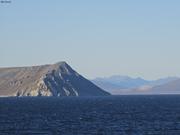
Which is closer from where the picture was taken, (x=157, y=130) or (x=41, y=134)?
(x=41, y=134)

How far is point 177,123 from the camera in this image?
137 metres

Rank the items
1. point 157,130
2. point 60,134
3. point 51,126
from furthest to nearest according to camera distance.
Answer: point 51,126
point 157,130
point 60,134

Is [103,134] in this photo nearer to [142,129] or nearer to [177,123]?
[142,129]

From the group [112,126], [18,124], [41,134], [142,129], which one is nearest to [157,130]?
[142,129]

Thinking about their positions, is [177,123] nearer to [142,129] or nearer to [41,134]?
[142,129]

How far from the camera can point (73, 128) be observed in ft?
412

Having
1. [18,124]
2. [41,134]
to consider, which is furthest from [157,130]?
[18,124]

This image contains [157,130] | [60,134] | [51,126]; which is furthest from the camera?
[51,126]

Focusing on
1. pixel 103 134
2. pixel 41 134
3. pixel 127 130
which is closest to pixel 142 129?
pixel 127 130

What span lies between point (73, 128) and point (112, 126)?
8309 mm

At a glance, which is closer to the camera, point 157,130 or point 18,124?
point 157,130

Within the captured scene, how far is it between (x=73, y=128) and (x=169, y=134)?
2057 cm

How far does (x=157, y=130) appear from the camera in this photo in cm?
12012

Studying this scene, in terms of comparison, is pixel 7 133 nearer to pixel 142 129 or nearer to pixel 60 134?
pixel 60 134
